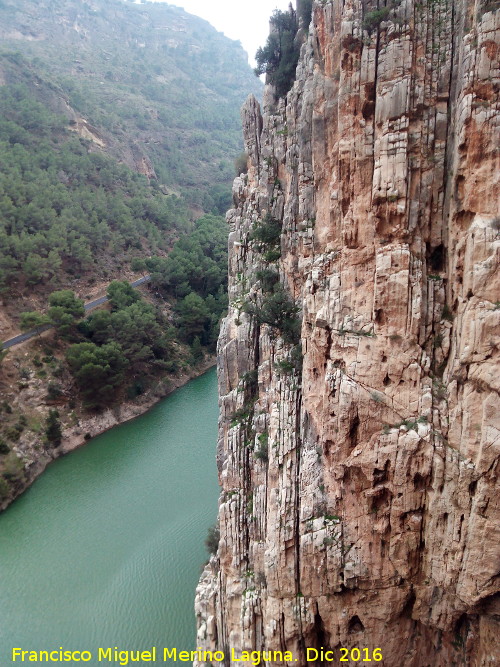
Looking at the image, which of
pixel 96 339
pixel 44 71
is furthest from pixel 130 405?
Result: pixel 44 71

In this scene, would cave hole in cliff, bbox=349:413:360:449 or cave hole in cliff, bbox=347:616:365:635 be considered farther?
cave hole in cliff, bbox=347:616:365:635

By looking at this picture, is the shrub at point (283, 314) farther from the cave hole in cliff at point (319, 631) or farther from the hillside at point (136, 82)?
the hillside at point (136, 82)

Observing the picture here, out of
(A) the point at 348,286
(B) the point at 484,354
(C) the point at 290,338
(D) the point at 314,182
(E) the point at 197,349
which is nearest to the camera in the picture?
(B) the point at 484,354

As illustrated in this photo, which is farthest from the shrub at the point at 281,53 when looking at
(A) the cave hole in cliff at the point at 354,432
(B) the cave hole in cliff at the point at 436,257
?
(A) the cave hole in cliff at the point at 354,432

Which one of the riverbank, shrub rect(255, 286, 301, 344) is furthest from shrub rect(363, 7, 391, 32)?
the riverbank

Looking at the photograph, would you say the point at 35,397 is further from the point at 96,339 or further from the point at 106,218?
the point at 106,218

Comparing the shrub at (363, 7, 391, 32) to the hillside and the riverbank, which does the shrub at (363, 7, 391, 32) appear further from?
the hillside

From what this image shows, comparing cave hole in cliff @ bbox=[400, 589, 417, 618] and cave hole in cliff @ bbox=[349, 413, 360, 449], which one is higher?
cave hole in cliff @ bbox=[349, 413, 360, 449]
